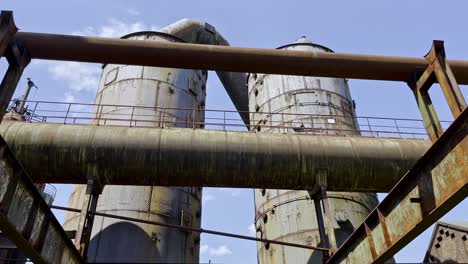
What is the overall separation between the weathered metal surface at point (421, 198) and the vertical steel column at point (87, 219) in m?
5.75

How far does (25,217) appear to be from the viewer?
5.10 meters

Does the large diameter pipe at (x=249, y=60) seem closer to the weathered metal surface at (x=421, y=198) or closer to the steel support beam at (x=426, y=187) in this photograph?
the steel support beam at (x=426, y=187)

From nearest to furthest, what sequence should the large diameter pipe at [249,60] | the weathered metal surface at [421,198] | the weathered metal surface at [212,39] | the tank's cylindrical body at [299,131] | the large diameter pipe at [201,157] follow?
the weathered metal surface at [421,198]
the large diameter pipe at [249,60]
the large diameter pipe at [201,157]
the tank's cylindrical body at [299,131]
the weathered metal surface at [212,39]

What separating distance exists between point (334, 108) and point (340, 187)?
5742 millimetres

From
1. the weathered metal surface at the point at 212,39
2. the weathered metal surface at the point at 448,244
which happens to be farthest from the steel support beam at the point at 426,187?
the weathered metal surface at the point at 212,39

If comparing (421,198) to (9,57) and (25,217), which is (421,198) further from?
(9,57)

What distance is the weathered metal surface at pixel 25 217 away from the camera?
15.1ft

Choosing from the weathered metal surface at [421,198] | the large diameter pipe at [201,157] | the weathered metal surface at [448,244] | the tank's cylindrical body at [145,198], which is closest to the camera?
the weathered metal surface at [421,198]

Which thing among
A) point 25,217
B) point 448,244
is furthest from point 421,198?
point 448,244

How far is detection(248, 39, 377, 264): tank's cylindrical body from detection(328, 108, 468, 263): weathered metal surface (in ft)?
14.9

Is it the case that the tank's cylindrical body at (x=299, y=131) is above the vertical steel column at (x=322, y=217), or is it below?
above

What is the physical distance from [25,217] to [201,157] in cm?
436

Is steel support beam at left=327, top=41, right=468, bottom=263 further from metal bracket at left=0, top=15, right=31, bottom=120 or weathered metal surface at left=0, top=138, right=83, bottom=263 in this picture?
metal bracket at left=0, top=15, right=31, bottom=120

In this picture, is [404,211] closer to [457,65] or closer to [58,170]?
[457,65]
